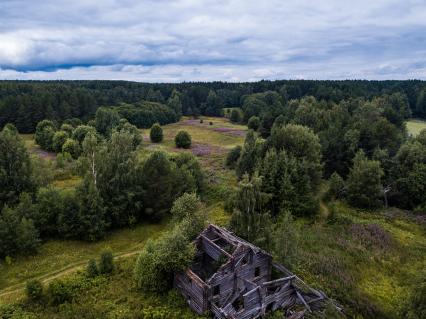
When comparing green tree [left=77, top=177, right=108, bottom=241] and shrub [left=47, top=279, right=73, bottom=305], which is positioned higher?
green tree [left=77, top=177, right=108, bottom=241]

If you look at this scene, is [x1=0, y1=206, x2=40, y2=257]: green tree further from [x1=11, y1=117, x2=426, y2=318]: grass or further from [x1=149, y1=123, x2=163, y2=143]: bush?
[x1=149, y1=123, x2=163, y2=143]: bush

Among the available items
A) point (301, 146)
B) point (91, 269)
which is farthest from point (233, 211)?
point (301, 146)

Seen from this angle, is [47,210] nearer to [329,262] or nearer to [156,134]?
[329,262]

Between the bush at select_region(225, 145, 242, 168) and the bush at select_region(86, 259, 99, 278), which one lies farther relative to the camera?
the bush at select_region(225, 145, 242, 168)

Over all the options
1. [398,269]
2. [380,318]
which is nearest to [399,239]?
[398,269]

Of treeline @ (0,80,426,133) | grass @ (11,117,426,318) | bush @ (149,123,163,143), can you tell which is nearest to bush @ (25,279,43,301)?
grass @ (11,117,426,318)

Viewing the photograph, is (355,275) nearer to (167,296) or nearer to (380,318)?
(380,318)
